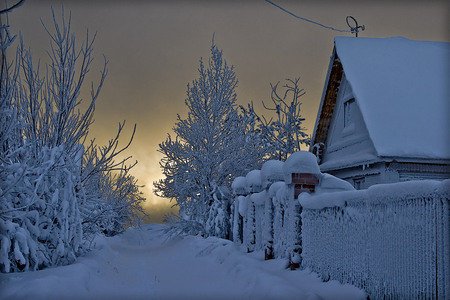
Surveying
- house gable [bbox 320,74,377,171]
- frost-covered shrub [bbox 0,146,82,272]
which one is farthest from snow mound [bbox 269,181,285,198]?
frost-covered shrub [bbox 0,146,82,272]

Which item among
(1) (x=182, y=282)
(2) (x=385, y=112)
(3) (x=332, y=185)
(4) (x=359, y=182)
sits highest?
(2) (x=385, y=112)

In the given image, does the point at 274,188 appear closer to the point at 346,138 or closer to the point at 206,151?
the point at 346,138

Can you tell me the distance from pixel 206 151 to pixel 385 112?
26.3 ft

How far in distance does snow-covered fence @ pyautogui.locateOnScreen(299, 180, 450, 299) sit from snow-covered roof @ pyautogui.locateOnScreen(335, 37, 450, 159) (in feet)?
19.4

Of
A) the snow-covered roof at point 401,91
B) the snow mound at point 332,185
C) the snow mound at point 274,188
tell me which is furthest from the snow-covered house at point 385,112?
the snow mound at point 332,185

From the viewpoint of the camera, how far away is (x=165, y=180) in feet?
65.6

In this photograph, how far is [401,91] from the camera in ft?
46.8

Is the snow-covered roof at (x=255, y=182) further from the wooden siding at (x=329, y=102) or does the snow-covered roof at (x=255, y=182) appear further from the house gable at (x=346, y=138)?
the wooden siding at (x=329, y=102)

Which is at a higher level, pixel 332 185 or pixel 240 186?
pixel 332 185

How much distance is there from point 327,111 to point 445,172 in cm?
504

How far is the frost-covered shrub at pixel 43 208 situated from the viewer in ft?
23.5

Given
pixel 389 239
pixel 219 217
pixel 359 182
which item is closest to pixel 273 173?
pixel 359 182

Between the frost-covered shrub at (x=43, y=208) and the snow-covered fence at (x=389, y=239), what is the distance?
14.0 feet

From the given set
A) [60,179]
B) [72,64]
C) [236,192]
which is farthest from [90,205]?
[236,192]
